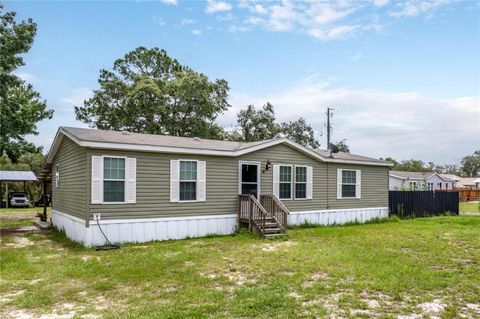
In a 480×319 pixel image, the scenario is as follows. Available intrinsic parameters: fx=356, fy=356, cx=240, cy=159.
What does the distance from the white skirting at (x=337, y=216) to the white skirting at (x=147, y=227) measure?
0.12 feet

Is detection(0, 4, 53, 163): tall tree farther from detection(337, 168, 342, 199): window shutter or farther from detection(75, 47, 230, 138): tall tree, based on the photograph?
detection(337, 168, 342, 199): window shutter

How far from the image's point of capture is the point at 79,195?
381 inches

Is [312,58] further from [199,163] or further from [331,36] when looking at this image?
[199,163]

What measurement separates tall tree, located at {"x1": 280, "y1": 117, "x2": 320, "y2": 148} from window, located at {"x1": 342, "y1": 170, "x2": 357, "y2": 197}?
1957 cm

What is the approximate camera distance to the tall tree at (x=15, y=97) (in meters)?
13.2

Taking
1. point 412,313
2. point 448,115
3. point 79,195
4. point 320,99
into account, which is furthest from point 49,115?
point 448,115

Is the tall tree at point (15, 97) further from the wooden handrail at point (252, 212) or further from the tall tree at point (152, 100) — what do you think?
the tall tree at point (152, 100)

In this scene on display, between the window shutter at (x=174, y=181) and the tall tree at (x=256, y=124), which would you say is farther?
the tall tree at (x=256, y=124)

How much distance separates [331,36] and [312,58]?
67.5 inches

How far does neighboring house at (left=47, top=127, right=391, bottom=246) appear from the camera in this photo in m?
9.21

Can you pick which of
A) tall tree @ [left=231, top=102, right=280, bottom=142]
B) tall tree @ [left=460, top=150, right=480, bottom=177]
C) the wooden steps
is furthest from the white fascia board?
tall tree @ [left=460, top=150, right=480, bottom=177]

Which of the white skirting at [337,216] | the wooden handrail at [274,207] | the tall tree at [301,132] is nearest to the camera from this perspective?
the wooden handrail at [274,207]

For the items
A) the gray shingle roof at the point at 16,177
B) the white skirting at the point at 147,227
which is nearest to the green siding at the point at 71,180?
the white skirting at the point at 147,227

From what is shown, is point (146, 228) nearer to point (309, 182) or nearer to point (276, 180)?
point (276, 180)
